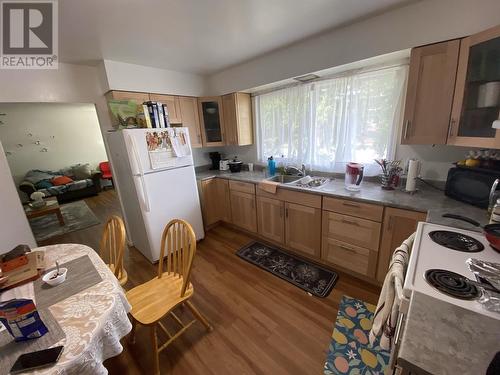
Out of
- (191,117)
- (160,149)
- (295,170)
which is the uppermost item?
(191,117)

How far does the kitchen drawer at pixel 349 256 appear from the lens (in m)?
1.86

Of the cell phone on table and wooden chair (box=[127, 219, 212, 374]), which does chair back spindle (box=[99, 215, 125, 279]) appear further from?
the cell phone on table

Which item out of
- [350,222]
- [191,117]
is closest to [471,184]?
[350,222]

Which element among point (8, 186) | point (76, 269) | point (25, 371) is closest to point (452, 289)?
point (25, 371)

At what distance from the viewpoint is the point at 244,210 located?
2.87 m

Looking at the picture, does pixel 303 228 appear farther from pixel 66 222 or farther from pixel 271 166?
pixel 66 222

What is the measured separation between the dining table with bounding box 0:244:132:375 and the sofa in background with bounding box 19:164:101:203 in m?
5.00

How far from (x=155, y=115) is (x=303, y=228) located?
6.87 feet

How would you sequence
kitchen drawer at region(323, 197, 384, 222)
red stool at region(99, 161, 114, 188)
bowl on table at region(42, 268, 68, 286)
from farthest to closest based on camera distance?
red stool at region(99, 161, 114, 188) → kitchen drawer at region(323, 197, 384, 222) → bowl on table at region(42, 268, 68, 286)

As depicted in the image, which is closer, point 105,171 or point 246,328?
point 246,328

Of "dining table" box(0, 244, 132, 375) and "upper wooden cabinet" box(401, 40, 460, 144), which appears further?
"upper wooden cabinet" box(401, 40, 460, 144)

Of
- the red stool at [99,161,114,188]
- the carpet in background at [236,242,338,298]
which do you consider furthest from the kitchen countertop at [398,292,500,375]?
the red stool at [99,161,114,188]

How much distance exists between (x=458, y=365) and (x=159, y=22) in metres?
2.54

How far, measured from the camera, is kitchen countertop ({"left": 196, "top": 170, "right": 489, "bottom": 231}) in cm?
135
